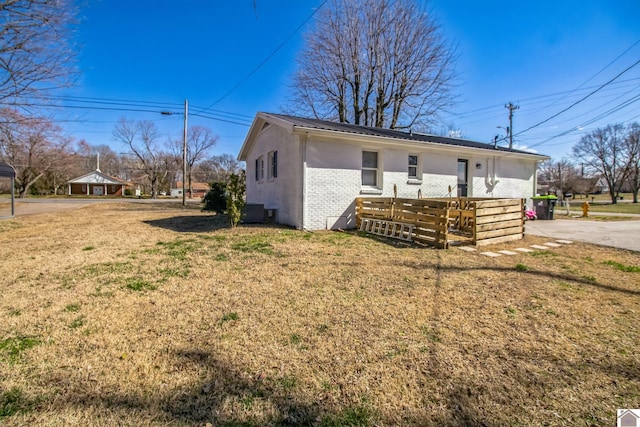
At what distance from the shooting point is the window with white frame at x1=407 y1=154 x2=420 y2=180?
1096cm

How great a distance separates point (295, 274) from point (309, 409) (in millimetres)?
2752

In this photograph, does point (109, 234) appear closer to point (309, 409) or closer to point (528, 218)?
point (309, 409)

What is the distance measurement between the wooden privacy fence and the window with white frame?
281 centimetres

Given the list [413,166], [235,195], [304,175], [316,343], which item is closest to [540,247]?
[413,166]

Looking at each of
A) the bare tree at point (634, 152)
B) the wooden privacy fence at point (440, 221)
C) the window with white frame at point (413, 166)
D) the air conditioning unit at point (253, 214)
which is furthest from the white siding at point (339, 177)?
the bare tree at point (634, 152)

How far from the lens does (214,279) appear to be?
4.34 meters

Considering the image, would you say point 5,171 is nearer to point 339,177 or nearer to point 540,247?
point 339,177

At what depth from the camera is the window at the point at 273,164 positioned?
11078 millimetres

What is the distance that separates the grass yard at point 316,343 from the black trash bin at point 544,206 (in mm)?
9341

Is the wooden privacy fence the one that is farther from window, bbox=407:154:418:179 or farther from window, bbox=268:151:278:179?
window, bbox=268:151:278:179

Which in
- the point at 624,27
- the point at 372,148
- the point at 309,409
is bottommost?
the point at 309,409

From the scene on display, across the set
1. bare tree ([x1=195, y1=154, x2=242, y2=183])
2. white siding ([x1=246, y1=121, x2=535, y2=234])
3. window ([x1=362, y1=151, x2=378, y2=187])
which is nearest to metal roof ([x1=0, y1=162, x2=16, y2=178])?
white siding ([x1=246, y1=121, x2=535, y2=234])

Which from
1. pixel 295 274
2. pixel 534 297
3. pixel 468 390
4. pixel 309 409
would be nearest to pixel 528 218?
pixel 534 297

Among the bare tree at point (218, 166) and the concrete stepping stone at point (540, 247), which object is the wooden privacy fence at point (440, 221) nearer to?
the concrete stepping stone at point (540, 247)
